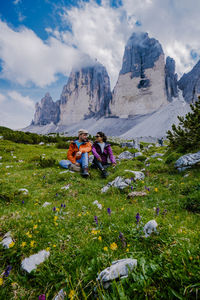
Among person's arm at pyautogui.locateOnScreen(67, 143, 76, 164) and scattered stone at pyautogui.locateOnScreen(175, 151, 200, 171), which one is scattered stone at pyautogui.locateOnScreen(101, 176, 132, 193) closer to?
scattered stone at pyautogui.locateOnScreen(175, 151, 200, 171)

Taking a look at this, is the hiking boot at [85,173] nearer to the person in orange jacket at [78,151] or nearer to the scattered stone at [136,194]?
the person in orange jacket at [78,151]

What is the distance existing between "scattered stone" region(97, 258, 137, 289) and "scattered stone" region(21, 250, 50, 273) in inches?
47.0

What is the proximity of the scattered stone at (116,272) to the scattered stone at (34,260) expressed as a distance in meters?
1.19

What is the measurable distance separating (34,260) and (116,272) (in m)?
1.52

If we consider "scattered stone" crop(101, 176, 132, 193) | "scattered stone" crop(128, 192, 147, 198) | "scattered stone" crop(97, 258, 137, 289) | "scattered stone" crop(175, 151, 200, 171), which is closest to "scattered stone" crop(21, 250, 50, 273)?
"scattered stone" crop(97, 258, 137, 289)

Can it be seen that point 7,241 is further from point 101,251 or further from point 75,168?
point 75,168

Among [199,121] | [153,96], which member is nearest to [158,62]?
[153,96]

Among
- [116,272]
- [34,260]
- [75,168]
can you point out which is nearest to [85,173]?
[75,168]

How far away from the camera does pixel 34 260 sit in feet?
7.83

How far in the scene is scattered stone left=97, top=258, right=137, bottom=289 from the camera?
1.65 m

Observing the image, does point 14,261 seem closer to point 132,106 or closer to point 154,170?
point 154,170

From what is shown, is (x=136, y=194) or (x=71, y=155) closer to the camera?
(x=136, y=194)

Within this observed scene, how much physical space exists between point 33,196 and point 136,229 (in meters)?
4.82

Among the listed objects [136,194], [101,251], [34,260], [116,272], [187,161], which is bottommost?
[136,194]
